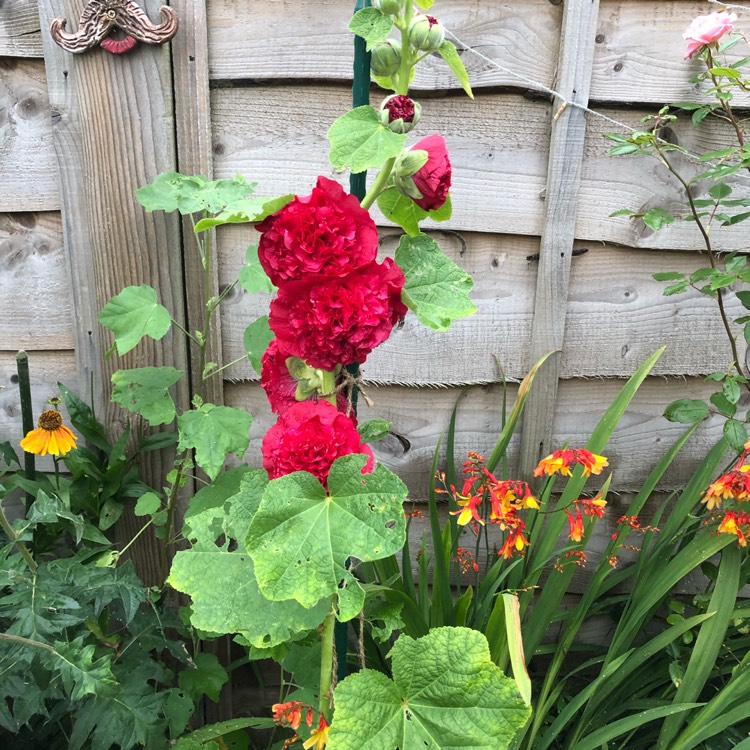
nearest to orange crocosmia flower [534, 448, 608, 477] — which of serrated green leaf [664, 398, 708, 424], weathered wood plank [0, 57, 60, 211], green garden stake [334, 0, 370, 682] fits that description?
serrated green leaf [664, 398, 708, 424]

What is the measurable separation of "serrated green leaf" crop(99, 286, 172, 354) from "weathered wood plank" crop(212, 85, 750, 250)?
298 millimetres

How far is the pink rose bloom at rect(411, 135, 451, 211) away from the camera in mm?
591

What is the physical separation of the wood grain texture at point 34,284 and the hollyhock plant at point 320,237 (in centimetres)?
86

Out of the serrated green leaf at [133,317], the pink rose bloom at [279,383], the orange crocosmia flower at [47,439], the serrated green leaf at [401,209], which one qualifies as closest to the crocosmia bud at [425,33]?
the serrated green leaf at [401,209]

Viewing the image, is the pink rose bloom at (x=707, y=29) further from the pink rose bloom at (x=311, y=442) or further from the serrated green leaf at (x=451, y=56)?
the pink rose bloom at (x=311, y=442)

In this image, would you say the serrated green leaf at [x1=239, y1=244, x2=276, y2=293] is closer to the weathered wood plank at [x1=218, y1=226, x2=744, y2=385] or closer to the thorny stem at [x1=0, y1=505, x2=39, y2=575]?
the weathered wood plank at [x1=218, y1=226, x2=744, y2=385]

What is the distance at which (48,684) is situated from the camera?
0.90 m

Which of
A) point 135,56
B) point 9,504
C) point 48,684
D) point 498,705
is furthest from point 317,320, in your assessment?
point 9,504

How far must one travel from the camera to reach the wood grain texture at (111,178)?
44.4 inches

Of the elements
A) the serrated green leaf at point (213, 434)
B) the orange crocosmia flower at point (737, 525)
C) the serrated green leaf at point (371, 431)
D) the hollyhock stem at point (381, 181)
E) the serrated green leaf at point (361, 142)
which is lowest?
the orange crocosmia flower at point (737, 525)

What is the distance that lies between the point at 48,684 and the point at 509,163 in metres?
1.18

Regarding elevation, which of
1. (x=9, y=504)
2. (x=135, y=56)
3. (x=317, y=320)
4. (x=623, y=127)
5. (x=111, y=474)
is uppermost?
(x=135, y=56)

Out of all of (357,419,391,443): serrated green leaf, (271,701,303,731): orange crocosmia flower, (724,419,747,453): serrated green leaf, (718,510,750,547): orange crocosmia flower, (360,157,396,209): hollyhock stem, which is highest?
(360,157,396,209): hollyhock stem

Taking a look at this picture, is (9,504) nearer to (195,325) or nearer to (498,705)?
(195,325)
